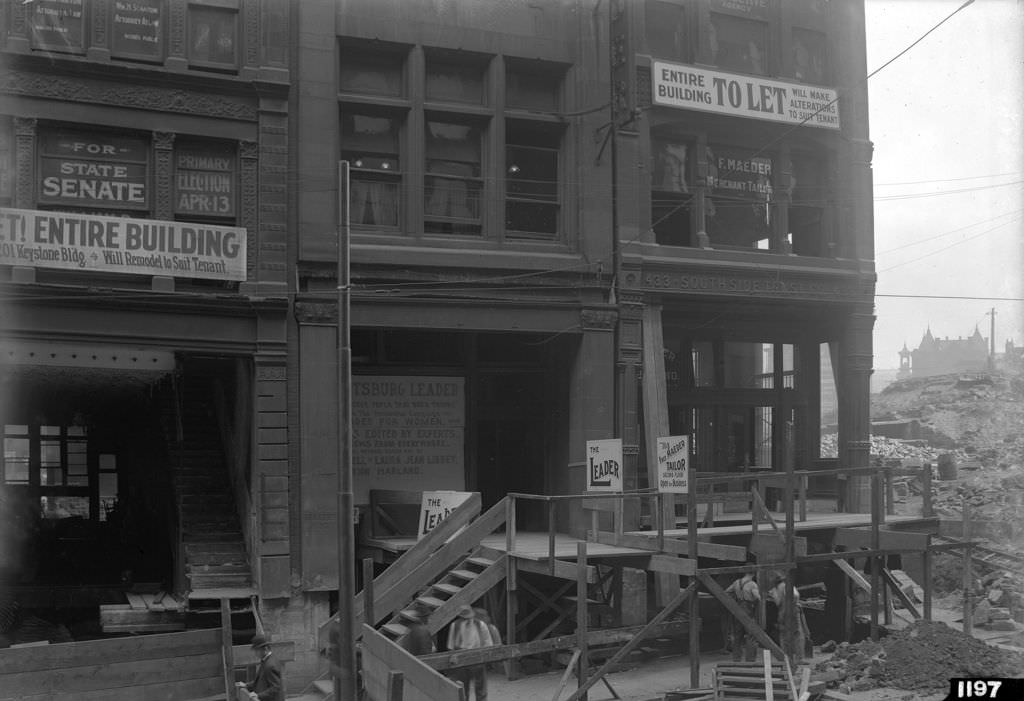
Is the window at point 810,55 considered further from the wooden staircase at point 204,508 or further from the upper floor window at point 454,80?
the wooden staircase at point 204,508

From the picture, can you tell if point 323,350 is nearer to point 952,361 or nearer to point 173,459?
point 173,459

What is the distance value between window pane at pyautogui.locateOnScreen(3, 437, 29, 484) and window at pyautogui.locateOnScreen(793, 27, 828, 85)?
731 inches

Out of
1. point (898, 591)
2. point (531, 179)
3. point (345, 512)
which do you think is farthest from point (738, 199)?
point (345, 512)

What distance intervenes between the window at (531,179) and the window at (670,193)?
2151mm

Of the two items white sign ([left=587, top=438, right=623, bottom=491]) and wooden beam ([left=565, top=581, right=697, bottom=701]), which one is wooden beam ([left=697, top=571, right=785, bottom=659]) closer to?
wooden beam ([left=565, top=581, right=697, bottom=701])

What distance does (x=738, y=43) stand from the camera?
77.6ft

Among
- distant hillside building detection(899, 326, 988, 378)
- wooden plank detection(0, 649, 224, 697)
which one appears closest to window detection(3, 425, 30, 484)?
wooden plank detection(0, 649, 224, 697)

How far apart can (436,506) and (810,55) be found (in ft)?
44.1

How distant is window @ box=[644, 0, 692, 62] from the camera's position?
22.7 meters

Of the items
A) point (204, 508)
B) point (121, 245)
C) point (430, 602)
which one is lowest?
point (430, 602)

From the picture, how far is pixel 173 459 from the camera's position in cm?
2177

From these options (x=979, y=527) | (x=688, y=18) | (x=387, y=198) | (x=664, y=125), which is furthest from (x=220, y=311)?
(x=979, y=527)

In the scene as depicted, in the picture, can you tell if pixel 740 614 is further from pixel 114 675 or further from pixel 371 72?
pixel 371 72

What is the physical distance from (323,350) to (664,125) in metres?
8.51
